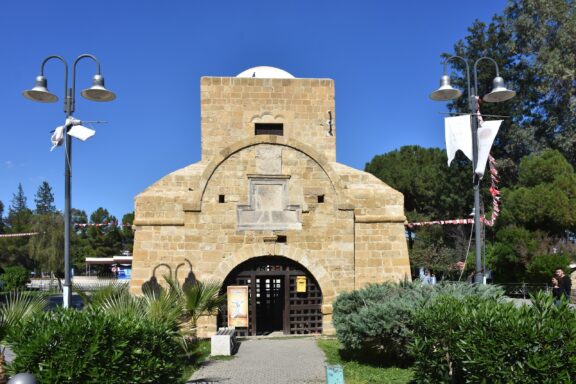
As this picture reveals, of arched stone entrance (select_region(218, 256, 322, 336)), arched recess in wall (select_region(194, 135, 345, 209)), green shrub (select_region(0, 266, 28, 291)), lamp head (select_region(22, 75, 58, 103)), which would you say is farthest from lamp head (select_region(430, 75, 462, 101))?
green shrub (select_region(0, 266, 28, 291))

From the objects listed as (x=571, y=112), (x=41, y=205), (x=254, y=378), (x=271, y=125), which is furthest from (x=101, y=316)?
(x=41, y=205)

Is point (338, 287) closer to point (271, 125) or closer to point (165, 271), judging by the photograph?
point (165, 271)

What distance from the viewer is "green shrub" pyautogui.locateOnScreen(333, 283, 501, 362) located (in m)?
8.36

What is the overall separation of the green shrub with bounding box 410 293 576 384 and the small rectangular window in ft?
32.7

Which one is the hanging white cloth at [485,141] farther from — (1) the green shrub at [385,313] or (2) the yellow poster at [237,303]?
(2) the yellow poster at [237,303]

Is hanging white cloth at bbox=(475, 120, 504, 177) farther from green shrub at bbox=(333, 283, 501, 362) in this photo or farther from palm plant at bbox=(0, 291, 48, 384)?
palm plant at bbox=(0, 291, 48, 384)

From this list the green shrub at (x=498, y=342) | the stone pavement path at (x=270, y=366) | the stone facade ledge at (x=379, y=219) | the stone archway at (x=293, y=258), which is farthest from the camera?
the stone facade ledge at (x=379, y=219)

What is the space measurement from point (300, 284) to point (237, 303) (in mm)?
1658

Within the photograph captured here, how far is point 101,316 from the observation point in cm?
574

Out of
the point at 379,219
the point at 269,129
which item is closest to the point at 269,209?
the point at 379,219

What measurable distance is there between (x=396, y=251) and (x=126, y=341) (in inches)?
351

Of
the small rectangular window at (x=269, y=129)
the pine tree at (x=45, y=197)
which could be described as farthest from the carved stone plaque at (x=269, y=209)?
the pine tree at (x=45, y=197)

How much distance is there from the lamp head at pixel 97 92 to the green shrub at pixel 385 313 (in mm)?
5884

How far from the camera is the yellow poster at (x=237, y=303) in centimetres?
1211
